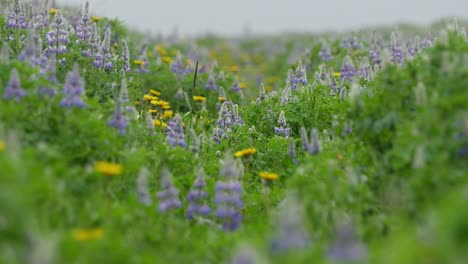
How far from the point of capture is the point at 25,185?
3.26 metres

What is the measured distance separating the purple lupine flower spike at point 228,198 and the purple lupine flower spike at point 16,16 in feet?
10.4

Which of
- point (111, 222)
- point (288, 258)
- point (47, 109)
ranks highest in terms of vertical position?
point (47, 109)

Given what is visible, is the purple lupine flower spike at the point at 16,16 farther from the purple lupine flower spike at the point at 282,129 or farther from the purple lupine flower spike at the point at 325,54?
the purple lupine flower spike at the point at 325,54

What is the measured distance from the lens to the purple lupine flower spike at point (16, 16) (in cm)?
631

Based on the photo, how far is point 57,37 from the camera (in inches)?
245

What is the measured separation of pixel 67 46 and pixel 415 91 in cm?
389

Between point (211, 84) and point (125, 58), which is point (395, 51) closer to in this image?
point (211, 84)

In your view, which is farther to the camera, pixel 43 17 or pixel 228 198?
pixel 43 17

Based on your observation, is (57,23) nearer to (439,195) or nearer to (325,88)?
(325,88)

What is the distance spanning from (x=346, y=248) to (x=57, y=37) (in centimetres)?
430

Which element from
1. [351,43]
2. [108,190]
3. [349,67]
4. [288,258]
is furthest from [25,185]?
[351,43]

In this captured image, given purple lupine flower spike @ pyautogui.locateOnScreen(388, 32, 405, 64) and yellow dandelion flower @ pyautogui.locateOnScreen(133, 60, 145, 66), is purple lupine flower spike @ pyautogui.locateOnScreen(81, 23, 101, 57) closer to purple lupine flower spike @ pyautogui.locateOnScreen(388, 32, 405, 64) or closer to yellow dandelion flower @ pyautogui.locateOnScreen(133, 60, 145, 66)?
yellow dandelion flower @ pyautogui.locateOnScreen(133, 60, 145, 66)

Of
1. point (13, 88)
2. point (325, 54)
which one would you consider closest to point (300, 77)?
point (325, 54)

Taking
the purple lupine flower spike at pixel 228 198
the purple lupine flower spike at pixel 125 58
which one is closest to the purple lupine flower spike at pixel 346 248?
the purple lupine flower spike at pixel 228 198
